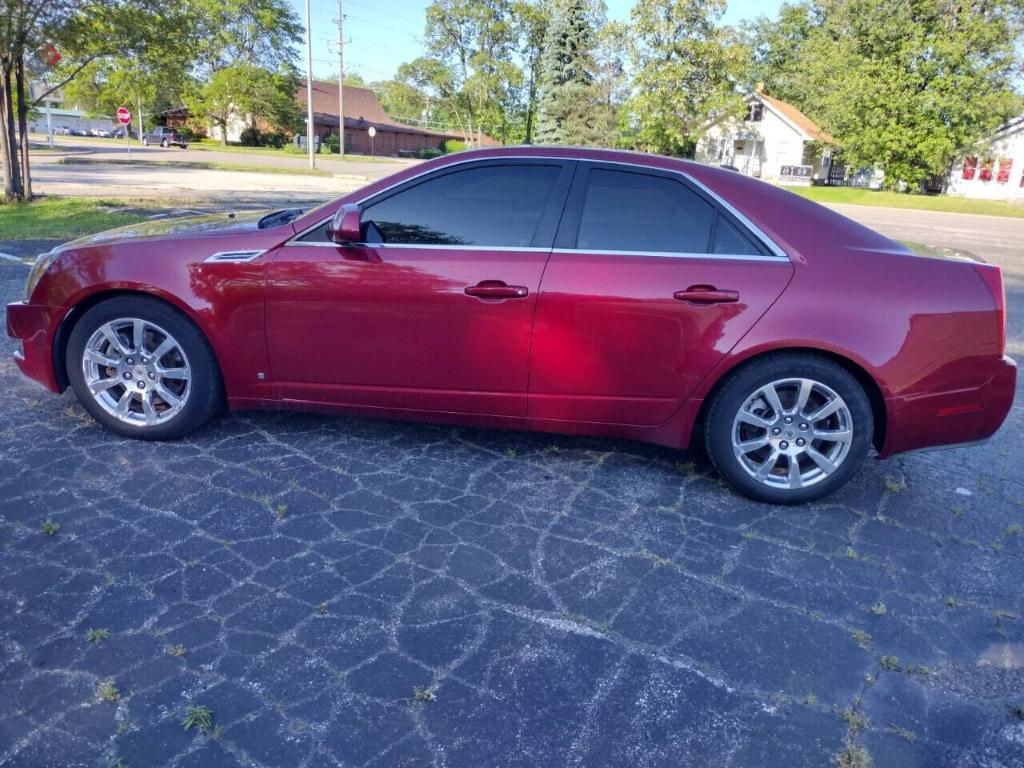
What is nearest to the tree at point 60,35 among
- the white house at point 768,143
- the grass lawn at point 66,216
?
the grass lawn at point 66,216

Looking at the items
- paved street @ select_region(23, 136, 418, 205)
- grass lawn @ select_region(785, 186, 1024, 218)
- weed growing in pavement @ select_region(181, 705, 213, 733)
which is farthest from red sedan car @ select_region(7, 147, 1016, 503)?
grass lawn @ select_region(785, 186, 1024, 218)

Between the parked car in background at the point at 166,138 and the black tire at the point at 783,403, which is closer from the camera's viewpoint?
the black tire at the point at 783,403

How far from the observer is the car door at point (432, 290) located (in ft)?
12.4

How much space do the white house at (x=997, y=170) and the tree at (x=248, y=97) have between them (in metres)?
48.7

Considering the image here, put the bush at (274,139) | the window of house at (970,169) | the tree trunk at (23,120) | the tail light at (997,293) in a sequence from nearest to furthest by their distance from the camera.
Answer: the tail light at (997,293)
the tree trunk at (23,120)
the window of house at (970,169)
the bush at (274,139)

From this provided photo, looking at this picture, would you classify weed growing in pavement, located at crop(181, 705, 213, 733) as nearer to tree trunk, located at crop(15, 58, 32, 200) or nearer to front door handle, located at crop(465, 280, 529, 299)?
front door handle, located at crop(465, 280, 529, 299)

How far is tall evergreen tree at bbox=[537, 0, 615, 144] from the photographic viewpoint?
45.6 metres

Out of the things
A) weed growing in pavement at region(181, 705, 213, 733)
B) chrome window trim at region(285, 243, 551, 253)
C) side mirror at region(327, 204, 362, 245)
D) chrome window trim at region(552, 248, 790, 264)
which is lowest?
weed growing in pavement at region(181, 705, 213, 733)

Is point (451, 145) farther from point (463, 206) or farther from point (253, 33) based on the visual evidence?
point (463, 206)

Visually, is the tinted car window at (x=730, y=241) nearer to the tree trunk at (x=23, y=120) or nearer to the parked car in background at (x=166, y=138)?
the tree trunk at (x=23, y=120)

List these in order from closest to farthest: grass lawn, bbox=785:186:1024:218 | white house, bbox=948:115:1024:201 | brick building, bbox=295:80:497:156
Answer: grass lawn, bbox=785:186:1024:218, white house, bbox=948:115:1024:201, brick building, bbox=295:80:497:156

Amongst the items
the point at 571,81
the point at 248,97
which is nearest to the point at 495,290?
the point at 571,81

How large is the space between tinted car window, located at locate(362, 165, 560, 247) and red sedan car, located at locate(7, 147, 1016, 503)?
0.04 feet

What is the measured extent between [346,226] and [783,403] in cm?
229
